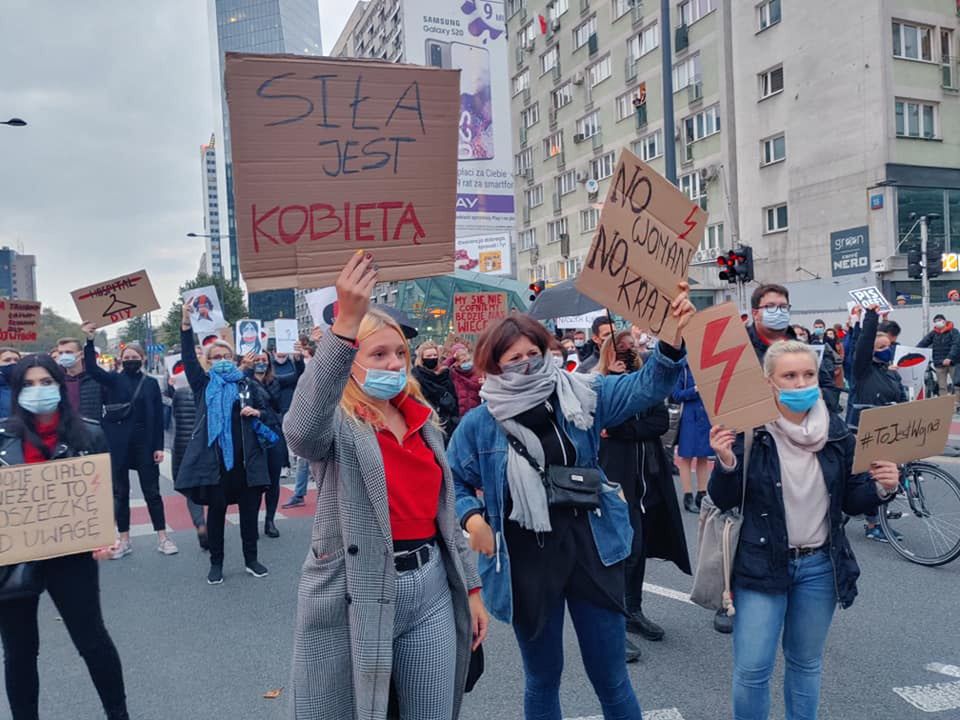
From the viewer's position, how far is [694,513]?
807cm

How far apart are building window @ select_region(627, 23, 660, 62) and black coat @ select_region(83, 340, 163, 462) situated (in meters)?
32.1

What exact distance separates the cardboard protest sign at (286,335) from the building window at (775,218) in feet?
66.3

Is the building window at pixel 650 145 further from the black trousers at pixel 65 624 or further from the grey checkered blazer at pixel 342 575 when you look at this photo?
the grey checkered blazer at pixel 342 575

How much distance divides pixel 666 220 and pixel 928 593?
3.95m

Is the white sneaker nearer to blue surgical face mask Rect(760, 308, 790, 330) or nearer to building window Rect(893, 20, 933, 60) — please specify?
blue surgical face mask Rect(760, 308, 790, 330)

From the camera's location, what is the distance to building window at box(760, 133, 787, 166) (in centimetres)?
2920

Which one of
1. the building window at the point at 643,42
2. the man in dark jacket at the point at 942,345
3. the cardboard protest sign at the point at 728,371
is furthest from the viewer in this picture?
the building window at the point at 643,42

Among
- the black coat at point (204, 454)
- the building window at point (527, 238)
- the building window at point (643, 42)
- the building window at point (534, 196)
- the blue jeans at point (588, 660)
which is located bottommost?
the blue jeans at point (588, 660)

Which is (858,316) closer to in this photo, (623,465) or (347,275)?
(623,465)

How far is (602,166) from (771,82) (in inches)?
455

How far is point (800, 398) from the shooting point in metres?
3.03

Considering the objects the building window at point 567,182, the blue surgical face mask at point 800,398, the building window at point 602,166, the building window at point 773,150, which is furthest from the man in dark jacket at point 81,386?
the building window at point 567,182

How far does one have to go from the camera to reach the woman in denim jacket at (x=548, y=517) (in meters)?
2.84

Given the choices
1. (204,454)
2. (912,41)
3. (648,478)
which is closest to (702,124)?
(912,41)
